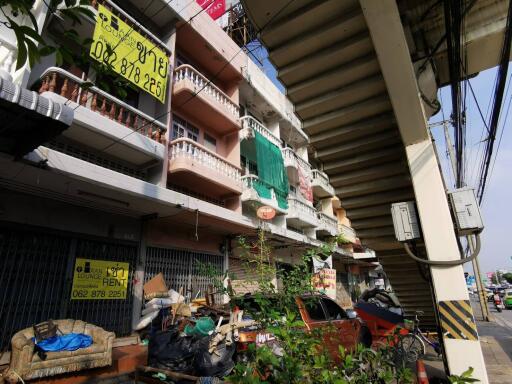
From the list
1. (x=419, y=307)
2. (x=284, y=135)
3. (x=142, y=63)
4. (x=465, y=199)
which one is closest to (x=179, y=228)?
(x=142, y=63)

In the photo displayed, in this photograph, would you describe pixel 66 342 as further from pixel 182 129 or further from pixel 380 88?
pixel 182 129

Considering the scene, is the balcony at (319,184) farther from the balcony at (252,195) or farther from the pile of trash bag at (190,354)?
the pile of trash bag at (190,354)

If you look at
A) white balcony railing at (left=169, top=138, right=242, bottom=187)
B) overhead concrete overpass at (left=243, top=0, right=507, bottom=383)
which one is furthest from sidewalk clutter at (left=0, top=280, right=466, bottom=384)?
white balcony railing at (left=169, top=138, right=242, bottom=187)

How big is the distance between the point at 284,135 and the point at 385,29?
15.2 m

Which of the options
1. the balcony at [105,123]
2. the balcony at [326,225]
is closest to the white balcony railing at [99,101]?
the balcony at [105,123]

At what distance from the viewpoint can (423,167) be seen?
4.14 metres

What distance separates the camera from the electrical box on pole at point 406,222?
415 cm

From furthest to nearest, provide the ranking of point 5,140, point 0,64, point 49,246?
point 49,246 → point 0,64 → point 5,140

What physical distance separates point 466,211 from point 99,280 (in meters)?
7.74

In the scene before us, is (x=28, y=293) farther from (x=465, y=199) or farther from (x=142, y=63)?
(x=465, y=199)

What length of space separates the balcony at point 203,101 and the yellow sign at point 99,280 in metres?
5.42

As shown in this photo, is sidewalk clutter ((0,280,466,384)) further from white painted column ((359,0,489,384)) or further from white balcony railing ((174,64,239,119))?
white balcony railing ((174,64,239,119))

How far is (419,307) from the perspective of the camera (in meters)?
8.31

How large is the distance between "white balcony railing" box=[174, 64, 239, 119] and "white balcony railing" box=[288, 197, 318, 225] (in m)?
5.12
